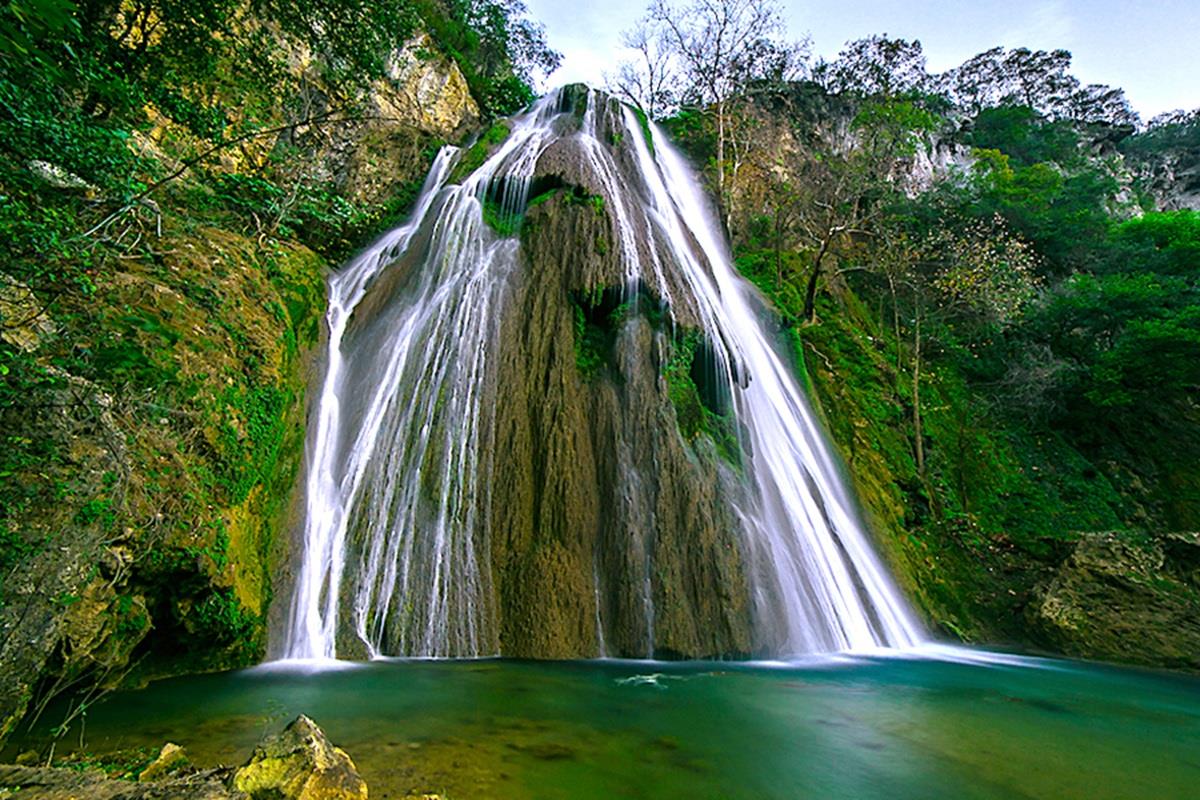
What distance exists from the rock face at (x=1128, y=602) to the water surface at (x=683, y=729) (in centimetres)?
209

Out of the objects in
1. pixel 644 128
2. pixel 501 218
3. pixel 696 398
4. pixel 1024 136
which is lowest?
pixel 696 398

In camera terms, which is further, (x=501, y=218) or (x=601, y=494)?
(x=501, y=218)

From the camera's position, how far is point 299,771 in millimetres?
2379

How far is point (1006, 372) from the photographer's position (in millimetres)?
16266

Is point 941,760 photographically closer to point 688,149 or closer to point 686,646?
point 686,646

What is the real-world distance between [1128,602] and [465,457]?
10.2 metres

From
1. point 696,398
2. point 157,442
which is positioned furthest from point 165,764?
point 696,398

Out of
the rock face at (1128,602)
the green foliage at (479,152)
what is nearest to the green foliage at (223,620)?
the green foliage at (479,152)

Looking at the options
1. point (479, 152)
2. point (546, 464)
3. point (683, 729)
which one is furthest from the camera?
point (479, 152)

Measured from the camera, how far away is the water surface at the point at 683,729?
3.37 meters

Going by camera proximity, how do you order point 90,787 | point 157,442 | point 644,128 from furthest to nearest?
point 644,128 → point 157,442 → point 90,787

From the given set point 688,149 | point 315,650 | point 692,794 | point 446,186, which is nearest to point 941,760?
point 692,794

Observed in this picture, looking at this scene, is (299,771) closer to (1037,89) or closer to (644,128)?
(644,128)

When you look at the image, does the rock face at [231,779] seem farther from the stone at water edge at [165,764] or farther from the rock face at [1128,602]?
the rock face at [1128,602]
